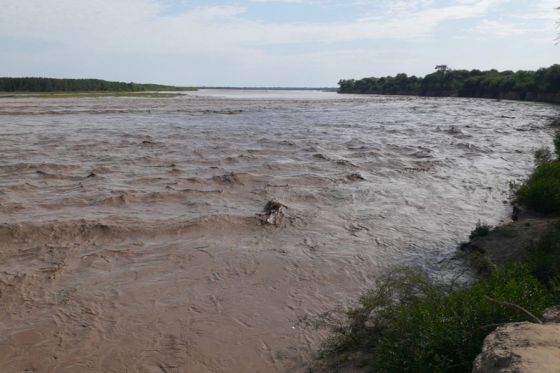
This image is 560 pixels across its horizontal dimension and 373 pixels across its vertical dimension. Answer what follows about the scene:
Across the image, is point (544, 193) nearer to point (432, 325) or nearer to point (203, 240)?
point (432, 325)

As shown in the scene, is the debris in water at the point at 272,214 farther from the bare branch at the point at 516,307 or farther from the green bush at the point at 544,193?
the bare branch at the point at 516,307

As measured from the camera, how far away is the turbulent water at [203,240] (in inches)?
214

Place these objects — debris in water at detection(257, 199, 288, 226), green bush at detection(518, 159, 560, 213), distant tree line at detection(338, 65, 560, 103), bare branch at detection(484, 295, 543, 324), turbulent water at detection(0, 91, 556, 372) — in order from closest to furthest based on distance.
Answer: bare branch at detection(484, 295, 543, 324) → turbulent water at detection(0, 91, 556, 372) → green bush at detection(518, 159, 560, 213) → debris in water at detection(257, 199, 288, 226) → distant tree line at detection(338, 65, 560, 103)

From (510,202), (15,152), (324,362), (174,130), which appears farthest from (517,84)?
(324,362)

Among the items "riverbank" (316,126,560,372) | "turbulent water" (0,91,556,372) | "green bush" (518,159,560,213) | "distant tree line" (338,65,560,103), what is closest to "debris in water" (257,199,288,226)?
"turbulent water" (0,91,556,372)

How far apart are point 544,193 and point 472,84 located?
86733 millimetres

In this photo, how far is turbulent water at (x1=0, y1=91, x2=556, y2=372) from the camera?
5.44 m

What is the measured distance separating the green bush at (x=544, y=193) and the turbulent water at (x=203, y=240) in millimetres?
768

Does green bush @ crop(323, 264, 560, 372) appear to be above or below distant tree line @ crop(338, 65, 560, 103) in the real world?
below

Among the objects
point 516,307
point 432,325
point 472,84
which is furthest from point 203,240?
point 472,84

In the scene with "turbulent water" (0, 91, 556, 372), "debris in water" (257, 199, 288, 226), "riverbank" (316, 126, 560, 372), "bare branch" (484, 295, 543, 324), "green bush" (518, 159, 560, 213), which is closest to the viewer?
"bare branch" (484, 295, 543, 324)

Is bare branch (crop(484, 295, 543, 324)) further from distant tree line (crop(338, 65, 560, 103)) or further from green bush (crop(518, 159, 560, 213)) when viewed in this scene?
distant tree line (crop(338, 65, 560, 103))

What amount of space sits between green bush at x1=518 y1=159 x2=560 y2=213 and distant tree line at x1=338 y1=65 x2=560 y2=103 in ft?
187

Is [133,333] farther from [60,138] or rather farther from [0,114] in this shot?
[0,114]
